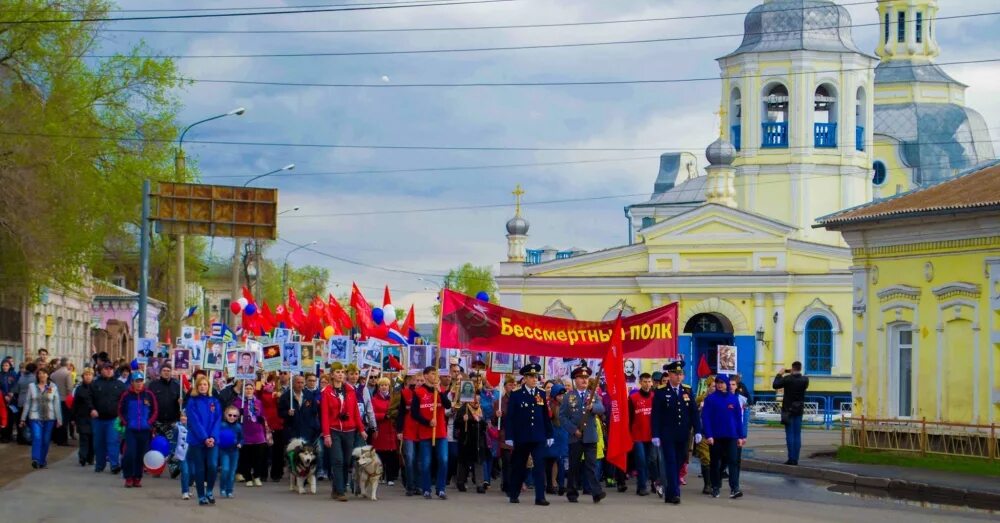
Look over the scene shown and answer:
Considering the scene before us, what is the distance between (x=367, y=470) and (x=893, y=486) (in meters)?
8.64

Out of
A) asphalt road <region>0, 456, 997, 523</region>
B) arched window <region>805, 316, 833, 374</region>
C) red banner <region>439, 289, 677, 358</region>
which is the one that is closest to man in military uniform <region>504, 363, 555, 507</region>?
asphalt road <region>0, 456, 997, 523</region>

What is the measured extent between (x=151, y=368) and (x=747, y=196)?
42785 millimetres

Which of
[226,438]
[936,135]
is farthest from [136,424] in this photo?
[936,135]

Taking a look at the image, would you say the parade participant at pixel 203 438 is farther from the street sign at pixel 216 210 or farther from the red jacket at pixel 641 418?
the street sign at pixel 216 210

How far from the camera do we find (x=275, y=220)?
42.0 metres

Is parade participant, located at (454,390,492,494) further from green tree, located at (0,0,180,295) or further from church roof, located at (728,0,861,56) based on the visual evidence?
church roof, located at (728,0,861,56)

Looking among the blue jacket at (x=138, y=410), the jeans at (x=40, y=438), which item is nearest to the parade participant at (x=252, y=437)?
the blue jacket at (x=138, y=410)

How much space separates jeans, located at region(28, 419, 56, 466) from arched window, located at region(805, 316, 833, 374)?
136 ft

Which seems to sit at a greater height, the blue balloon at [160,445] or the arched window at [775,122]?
the arched window at [775,122]

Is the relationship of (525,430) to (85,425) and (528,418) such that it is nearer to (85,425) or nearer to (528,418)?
(528,418)

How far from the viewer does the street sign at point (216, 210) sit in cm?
4119

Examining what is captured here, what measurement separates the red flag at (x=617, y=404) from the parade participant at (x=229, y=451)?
5046mm

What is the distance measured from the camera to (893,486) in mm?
26422

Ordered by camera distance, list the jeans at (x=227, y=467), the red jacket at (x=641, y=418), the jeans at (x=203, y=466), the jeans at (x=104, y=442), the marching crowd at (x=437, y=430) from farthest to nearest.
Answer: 1. the jeans at (x=104, y=442)
2. the red jacket at (x=641, y=418)
3. the marching crowd at (x=437, y=430)
4. the jeans at (x=227, y=467)
5. the jeans at (x=203, y=466)
